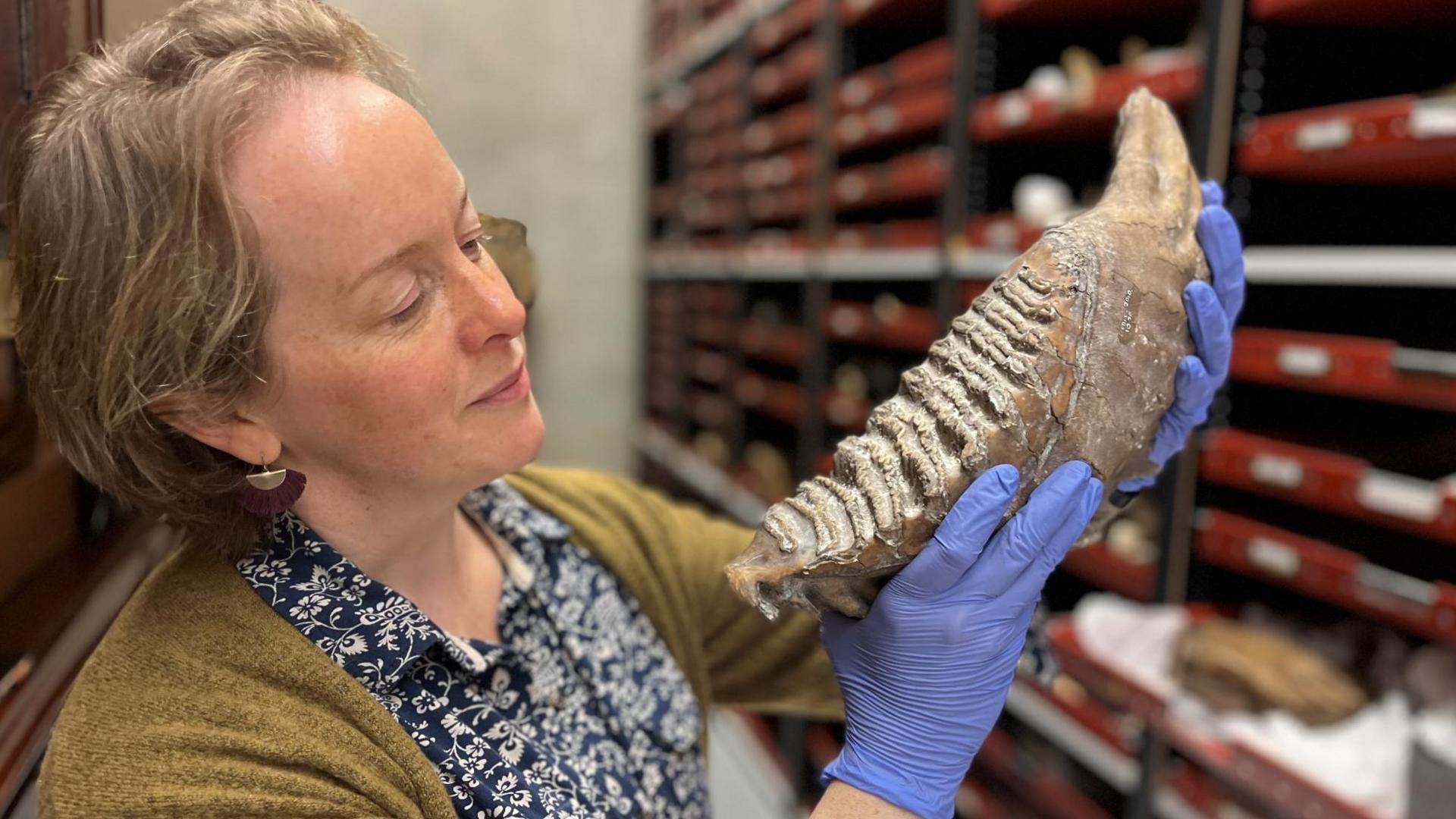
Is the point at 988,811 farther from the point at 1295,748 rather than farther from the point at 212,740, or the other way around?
the point at 212,740

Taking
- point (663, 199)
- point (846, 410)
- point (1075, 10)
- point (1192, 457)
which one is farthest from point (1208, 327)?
point (663, 199)

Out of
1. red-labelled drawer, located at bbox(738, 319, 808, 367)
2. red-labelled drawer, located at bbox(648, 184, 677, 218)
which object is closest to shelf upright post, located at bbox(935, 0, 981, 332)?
red-labelled drawer, located at bbox(738, 319, 808, 367)

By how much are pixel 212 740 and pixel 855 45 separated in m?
2.49

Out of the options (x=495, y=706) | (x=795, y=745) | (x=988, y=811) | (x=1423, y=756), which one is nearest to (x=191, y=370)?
(x=495, y=706)

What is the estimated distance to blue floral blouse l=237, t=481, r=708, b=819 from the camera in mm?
767

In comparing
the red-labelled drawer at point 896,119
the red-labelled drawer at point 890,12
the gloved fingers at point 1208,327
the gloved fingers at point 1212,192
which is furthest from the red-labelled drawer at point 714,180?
the gloved fingers at point 1208,327

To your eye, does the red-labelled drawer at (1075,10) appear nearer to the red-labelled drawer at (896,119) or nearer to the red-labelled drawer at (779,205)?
the red-labelled drawer at (896,119)

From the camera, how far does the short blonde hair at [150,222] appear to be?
65 cm

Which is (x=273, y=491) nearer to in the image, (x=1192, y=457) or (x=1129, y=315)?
(x=1129, y=315)

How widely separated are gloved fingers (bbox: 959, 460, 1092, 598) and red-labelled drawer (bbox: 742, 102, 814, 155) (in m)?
2.36

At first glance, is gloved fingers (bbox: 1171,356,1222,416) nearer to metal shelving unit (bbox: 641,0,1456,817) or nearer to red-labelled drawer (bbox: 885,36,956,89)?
metal shelving unit (bbox: 641,0,1456,817)

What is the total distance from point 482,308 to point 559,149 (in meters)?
0.96

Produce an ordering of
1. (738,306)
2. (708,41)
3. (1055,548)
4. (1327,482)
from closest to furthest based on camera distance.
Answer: (1055,548), (1327,482), (738,306), (708,41)

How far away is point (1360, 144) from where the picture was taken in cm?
117
